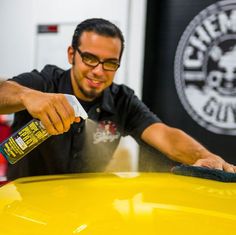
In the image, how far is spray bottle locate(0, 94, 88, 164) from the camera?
1010 millimetres

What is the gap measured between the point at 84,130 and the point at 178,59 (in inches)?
56.5

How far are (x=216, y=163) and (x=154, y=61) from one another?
180 centimetres

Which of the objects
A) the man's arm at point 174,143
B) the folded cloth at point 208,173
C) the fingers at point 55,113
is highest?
the fingers at point 55,113

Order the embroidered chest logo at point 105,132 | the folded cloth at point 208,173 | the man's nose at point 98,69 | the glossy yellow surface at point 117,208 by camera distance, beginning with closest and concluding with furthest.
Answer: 1. the glossy yellow surface at point 117,208
2. the folded cloth at point 208,173
3. the man's nose at point 98,69
4. the embroidered chest logo at point 105,132

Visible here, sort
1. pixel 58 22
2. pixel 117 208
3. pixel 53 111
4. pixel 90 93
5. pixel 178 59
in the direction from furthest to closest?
pixel 58 22
pixel 178 59
pixel 90 93
pixel 53 111
pixel 117 208

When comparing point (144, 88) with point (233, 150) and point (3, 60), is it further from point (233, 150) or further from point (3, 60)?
point (3, 60)

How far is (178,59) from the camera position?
9.21ft

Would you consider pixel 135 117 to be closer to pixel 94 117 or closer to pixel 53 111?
pixel 94 117

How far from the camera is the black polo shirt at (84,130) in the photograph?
150 centimetres

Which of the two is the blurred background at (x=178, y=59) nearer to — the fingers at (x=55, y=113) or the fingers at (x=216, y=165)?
the fingers at (x=216, y=165)

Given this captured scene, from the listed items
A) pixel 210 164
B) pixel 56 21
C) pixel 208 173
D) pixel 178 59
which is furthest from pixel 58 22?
pixel 208 173

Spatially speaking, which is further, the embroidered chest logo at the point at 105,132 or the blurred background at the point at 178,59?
the blurred background at the point at 178,59

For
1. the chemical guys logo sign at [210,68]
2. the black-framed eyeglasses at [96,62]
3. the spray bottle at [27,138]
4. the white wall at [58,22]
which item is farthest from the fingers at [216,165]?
the white wall at [58,22]

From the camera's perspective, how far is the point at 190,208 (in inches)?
26.3
